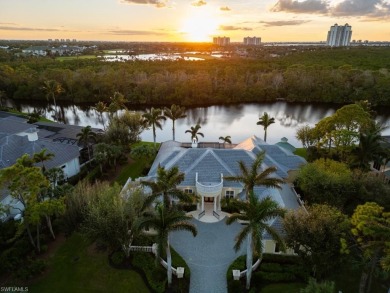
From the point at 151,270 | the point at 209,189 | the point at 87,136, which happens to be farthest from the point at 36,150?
the point at 151,270

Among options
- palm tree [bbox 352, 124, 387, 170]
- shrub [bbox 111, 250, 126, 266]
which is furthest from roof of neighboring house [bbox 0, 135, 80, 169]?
palm tree [bbox 352, 124, 387, 170]

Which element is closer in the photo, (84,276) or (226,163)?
(84,276)

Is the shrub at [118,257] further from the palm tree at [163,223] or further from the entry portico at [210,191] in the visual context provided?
the entry portico at [210,191]

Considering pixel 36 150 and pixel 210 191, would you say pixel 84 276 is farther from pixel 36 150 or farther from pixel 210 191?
pixel 36 150

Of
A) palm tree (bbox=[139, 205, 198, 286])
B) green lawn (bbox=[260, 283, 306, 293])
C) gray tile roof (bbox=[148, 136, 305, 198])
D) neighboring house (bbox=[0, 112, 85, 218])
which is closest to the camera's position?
palm tree (bbox=[139, 205, 198, 286])

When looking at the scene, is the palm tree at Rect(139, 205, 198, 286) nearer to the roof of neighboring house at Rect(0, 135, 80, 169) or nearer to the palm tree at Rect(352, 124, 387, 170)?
the roof of neighboring house at Rect(0, 135, 80, 169)

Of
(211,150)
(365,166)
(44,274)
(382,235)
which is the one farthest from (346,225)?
(44,274)

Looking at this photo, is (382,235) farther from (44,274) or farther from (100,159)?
(100,159)
